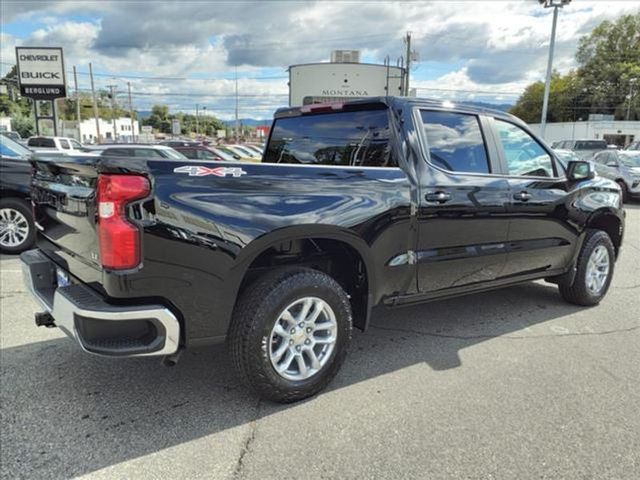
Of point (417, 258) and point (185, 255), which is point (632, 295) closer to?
point (417, 258)

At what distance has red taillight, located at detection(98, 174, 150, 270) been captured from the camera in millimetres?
2447

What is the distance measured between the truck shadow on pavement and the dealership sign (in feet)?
60.1

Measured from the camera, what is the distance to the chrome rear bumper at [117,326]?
8.15ft

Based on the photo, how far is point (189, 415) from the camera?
9.85 feet

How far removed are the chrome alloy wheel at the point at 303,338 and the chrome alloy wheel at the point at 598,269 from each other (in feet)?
10.4

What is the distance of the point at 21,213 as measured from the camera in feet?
23.1

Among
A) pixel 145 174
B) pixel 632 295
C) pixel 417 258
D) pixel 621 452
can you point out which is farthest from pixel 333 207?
pixel 632 295

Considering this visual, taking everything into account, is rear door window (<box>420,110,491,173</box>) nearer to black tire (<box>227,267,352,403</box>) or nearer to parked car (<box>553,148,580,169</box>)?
parked car (<box>553,148,580,169</box>)

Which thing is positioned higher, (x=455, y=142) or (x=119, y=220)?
(x=455, y=142)

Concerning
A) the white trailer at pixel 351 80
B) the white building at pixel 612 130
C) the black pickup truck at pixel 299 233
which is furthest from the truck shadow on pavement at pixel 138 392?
the white building at pixel 612 130

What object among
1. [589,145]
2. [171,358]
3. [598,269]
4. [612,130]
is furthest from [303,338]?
[612,130]

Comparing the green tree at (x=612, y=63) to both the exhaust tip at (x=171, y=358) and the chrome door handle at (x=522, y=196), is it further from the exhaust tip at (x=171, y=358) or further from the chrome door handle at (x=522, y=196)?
the exhaust tip at (x=171, y=358)

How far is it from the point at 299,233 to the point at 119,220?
3.24 feet

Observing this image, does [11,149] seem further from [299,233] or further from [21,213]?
[299,233]
